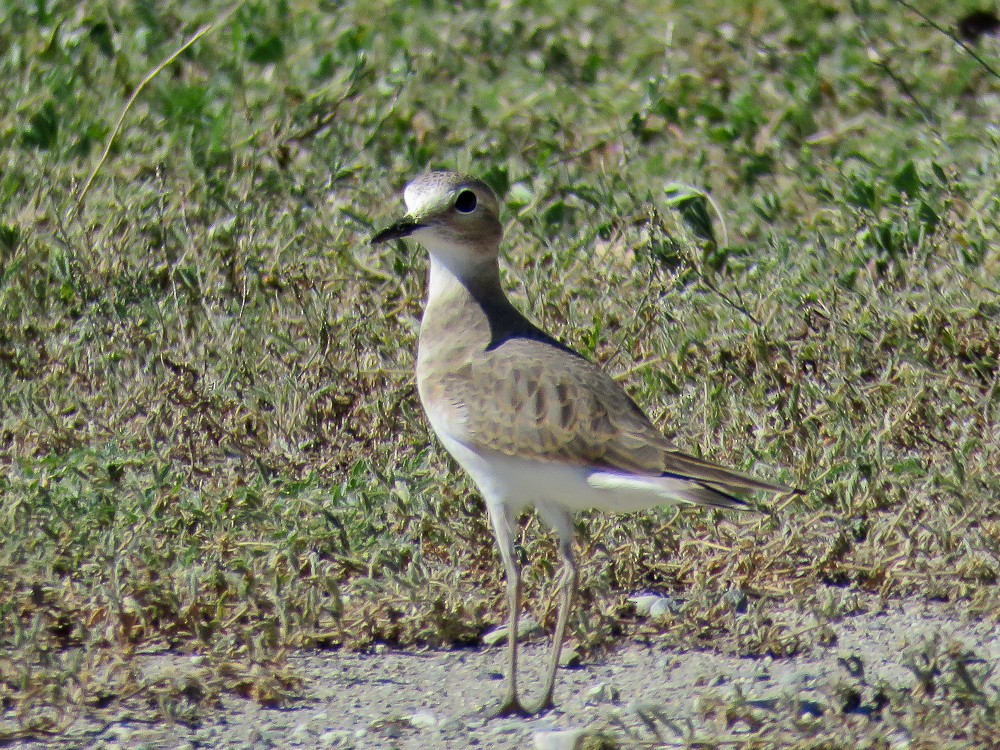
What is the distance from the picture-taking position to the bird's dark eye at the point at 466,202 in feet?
16.6

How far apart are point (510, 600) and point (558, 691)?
29 cm

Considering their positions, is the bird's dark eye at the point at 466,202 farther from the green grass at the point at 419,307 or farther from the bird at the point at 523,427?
the green grass at the point at 419,307

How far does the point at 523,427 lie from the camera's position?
15.1 ft

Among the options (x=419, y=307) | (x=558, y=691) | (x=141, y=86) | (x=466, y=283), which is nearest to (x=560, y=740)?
(x=558, y=691)

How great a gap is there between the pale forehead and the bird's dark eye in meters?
0.02

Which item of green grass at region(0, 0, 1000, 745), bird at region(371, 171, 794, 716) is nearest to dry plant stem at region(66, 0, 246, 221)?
green grass at region(0, 0, 1000, 745)

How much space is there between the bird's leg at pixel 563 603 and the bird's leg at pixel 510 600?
0.29ft

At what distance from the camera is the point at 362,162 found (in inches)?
295

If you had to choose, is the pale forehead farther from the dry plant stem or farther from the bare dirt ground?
the dry plant stem

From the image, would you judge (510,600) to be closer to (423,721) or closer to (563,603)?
(563,603)

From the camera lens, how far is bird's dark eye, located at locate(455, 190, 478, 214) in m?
5.06

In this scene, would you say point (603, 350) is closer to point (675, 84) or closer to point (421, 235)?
point (421, 235)

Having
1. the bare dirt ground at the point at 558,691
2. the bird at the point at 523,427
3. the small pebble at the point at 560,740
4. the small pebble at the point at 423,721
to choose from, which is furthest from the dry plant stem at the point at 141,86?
the small pebble at the point at 560,740

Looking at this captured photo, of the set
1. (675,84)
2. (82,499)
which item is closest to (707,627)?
(82,499)
